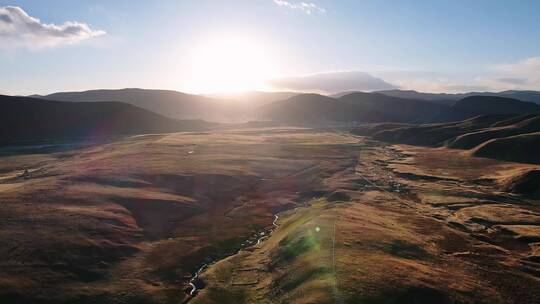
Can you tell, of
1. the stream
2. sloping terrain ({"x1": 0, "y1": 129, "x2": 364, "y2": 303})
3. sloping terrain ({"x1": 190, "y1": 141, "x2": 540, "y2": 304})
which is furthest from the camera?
the stream

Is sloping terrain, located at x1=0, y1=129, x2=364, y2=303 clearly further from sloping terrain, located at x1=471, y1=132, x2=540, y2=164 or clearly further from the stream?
sloping terrain, located at x1=471, y1=132, x2=540, y2=164

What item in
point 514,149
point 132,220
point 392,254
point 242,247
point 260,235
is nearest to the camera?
point 392,254

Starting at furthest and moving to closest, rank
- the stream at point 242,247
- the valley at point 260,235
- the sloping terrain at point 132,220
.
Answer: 1. the stream at point 242,247
2. the sloping terrain at point 132,220
3. the valley at point 260,235

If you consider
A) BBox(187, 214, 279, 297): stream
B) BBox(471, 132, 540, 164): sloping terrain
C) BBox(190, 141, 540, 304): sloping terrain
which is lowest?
BBox(187, 214, 279, 297): stream

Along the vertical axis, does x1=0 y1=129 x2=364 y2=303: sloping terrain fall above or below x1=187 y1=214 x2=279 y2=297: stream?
above

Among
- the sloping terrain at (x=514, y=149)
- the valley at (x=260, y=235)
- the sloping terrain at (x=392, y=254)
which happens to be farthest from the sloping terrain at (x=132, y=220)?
the sloping terrain at (x=514, y=149)

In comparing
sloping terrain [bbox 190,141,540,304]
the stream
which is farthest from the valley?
the stream

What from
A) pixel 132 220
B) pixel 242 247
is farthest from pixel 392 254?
pixel 132 220

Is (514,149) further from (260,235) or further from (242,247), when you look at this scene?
(242,247)

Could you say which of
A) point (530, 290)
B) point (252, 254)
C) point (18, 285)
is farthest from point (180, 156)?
point (530, 290)

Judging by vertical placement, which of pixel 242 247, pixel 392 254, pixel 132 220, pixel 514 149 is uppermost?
pixel 514 149

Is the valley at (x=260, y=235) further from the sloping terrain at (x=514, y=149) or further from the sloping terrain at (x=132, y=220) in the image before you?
the sloping terrain at (x=514, y=149)
